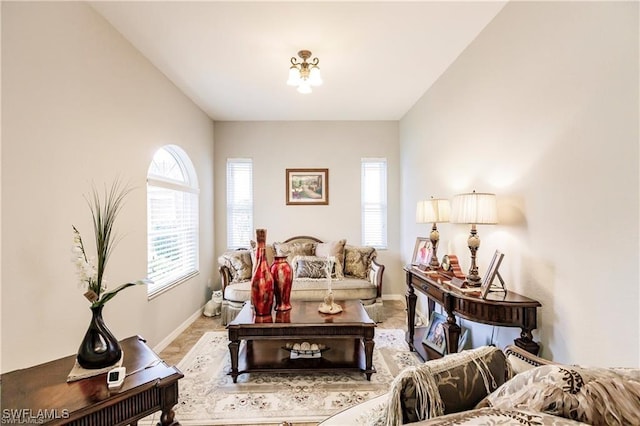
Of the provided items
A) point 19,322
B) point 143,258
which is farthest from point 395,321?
point 19,322

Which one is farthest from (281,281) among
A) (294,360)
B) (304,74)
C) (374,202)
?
(374,202)

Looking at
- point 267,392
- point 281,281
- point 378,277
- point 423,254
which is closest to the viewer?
point 267,392

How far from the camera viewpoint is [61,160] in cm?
177

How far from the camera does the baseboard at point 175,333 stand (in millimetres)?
2903

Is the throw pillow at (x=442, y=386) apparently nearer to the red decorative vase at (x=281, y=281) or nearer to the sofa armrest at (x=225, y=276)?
the red decorative vase at (x=281, y=281)

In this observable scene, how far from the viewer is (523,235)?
6.40ft

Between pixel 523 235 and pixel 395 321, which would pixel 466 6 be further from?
pixel 395 321

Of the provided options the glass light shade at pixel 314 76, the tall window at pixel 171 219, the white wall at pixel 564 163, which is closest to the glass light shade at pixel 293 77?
the glass light shade at pixel 314 76

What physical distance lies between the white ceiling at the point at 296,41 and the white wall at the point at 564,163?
40cm

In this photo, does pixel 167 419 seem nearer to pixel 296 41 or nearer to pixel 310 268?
pixel 310 268

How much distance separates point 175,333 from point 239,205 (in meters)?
2.10

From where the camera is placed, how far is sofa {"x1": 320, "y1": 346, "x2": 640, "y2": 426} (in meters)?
0.70

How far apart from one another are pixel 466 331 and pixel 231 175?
3856 mm

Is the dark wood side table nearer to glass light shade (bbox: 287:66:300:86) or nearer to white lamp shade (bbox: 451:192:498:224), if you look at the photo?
white lamp shade (bbox: 451:192:498:224)
